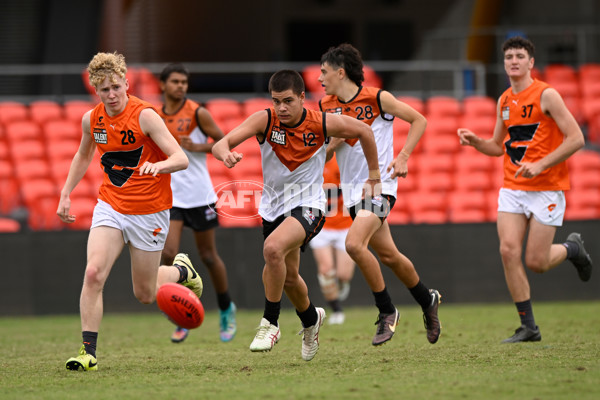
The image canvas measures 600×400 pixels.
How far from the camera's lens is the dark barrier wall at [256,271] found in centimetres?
1215

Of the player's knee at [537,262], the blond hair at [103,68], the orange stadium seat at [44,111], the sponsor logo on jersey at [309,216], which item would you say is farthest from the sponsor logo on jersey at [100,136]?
the orange stadium seat at [44,111]

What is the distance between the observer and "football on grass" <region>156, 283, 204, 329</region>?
677 cm

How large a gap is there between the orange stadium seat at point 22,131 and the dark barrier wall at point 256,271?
327cm

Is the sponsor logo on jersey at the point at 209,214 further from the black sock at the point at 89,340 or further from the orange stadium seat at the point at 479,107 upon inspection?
the orange stadium seat at the point at 479,107

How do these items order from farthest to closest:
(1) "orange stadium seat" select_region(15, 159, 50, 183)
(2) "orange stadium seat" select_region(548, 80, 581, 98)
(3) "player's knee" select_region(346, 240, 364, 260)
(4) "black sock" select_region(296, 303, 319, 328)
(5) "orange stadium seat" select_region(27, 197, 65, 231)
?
(2) "orange stadium seat" select_region(548, 80, 581, 98)
(1) "orange stadium seat" select_region(15, 159, 50, 183)
(5) "orange stadium seat" select_region(27, 197, 65, 231)
(3) "player's knee" select_region(346, 240, 364, 260)
(4) "black sock" select_region(296, 303, 319, 328)

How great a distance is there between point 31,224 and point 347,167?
7.44 metres

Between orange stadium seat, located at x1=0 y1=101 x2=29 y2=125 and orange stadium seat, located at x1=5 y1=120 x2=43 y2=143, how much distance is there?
0.57ft

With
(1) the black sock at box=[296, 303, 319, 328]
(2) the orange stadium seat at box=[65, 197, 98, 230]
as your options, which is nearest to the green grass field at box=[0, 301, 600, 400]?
(1) the black sock at box=[296, 303, 319, 328]

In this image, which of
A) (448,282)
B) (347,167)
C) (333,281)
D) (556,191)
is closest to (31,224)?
(333,281)

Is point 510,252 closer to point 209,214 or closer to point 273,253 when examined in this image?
point 273,253

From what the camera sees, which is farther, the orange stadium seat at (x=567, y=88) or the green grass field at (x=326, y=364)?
the orange stadium seat at (x=567, y=88)

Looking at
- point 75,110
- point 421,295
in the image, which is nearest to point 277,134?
point 421,295

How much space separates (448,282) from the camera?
12703 millimetres

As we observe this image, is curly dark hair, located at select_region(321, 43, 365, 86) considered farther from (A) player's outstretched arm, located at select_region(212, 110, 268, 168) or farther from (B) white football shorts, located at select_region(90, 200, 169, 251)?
(B) white football shorts, located at select_region(90, 200, 169, 251)
